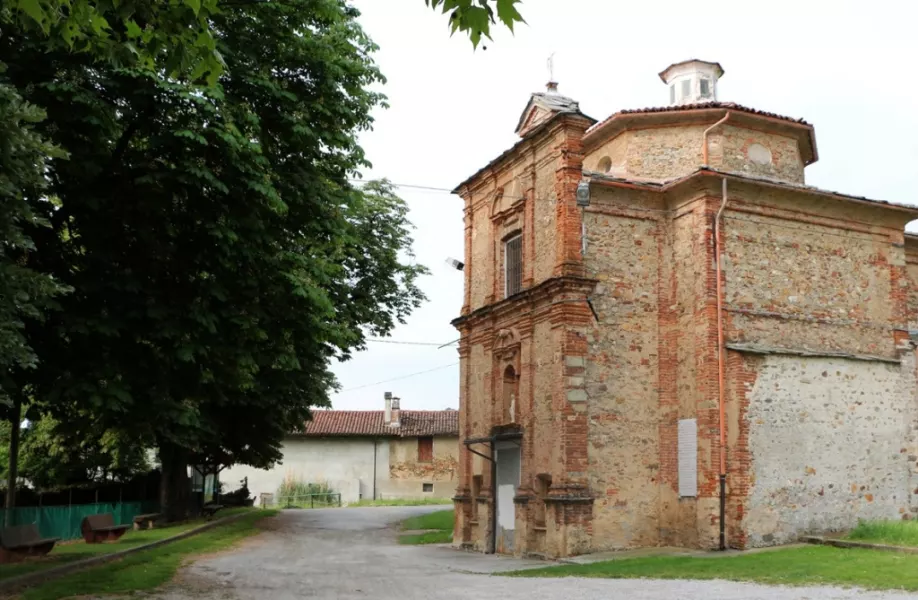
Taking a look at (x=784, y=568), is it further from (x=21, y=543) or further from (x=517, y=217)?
(x=21, y=543)

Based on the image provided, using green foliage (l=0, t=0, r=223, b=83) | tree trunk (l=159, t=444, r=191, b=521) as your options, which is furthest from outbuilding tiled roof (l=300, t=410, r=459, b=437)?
green foliage (l=0, t=0, r=223, b=83)

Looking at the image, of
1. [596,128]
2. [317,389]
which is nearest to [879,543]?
[596,128]

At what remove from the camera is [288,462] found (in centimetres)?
5028

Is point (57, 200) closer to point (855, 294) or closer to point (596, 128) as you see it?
point (596, 128)

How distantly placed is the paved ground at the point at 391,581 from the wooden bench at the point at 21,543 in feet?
9.64

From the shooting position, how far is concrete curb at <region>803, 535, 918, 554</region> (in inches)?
620

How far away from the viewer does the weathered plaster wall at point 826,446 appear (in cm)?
1816

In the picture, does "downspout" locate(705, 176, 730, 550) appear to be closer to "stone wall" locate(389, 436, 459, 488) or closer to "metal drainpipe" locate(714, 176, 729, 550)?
"metal drainpipe" locate(714, 176, 729, 550)

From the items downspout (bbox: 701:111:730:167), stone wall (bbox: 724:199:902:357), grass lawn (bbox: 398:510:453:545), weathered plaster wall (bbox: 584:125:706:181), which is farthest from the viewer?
grass lawn (bbox: 398:510:453:545)

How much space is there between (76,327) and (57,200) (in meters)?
2.21

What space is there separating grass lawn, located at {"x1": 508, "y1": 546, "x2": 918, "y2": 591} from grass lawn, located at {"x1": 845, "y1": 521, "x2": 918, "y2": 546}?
90 centimetres

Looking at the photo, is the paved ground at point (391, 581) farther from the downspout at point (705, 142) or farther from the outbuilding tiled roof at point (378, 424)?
the outbuilding tiled roof at point (378, 424)

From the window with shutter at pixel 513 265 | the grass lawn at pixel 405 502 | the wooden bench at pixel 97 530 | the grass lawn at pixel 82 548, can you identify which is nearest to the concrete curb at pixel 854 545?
the window with shutter at pixel 513 265

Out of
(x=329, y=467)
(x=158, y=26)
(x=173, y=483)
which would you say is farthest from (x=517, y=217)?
(x=329, y=467)
